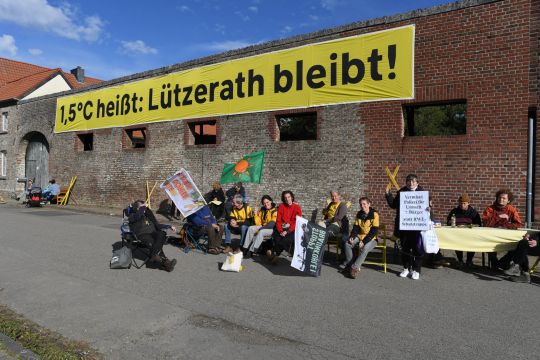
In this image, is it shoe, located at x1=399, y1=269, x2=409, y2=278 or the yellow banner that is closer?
shoe, located at x1=399, y1=269, x2=409, y2=278

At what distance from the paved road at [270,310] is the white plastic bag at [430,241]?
0.42 m

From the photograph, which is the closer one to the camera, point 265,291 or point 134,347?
point 134,347

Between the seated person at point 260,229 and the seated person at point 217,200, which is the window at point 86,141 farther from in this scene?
the seated person at point 260,229

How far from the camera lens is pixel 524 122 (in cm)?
919

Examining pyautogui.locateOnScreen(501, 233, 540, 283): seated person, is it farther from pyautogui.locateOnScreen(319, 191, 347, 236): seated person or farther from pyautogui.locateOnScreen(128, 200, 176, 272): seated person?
pyautogui.locateOnScreen(128, 200, 176, 272): seated person

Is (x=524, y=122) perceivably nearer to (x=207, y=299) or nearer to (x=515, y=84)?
(x=515, y=84)

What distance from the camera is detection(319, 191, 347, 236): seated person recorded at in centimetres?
821

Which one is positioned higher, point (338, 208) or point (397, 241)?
point (338, 208)

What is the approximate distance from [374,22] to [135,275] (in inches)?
331

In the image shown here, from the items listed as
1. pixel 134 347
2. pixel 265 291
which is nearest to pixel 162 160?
pixel 265 291

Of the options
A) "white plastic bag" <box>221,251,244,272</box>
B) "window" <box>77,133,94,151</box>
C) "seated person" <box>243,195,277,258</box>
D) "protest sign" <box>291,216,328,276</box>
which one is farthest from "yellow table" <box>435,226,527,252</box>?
"window" <box>77,133,94,151</box>

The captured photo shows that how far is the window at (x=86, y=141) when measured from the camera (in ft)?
68.0

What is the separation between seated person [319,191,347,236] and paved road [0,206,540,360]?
2.95 feet

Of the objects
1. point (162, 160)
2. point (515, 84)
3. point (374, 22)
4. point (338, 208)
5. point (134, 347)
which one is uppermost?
point (374, 22)
